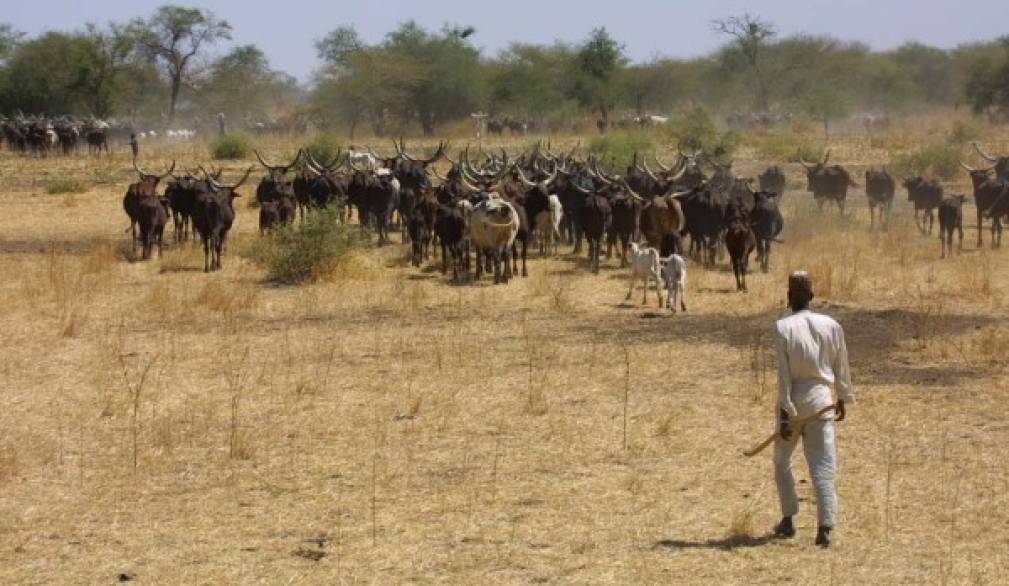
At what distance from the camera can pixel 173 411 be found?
41.4 ft

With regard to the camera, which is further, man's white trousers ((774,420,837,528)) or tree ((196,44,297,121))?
tree ((196,44,297,121))

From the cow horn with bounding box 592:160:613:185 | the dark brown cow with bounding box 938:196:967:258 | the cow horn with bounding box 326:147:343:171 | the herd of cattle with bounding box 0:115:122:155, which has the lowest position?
the dark brown cow with bounding box 938:196:967:258

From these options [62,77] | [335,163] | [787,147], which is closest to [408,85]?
[62,77]

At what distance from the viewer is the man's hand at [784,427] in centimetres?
848

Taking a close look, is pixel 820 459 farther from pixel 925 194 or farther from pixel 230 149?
pixel 230 149

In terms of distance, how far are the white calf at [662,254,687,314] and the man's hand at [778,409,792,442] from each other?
29.6ft

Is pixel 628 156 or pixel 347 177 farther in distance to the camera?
pixel 628 156

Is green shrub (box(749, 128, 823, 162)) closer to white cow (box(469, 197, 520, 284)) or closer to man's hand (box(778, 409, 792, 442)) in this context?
white cow (box(469, 197, 520, 284))

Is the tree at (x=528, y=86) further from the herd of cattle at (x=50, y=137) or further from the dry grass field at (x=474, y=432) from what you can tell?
the dry grass field at (x=474, y=432)

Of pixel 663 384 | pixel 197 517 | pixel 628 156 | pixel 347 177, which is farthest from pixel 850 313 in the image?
pixel 628 156

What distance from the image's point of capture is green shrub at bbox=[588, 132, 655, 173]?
37.2 metres

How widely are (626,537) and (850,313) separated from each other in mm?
9220

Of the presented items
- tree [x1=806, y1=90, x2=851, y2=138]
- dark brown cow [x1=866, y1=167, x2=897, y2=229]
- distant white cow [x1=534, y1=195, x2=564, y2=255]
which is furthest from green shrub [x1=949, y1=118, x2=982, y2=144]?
distant white cow [x1=534, y1=195, x2=564, y2=255]

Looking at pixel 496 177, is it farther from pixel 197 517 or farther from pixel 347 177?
pixel 197 517
